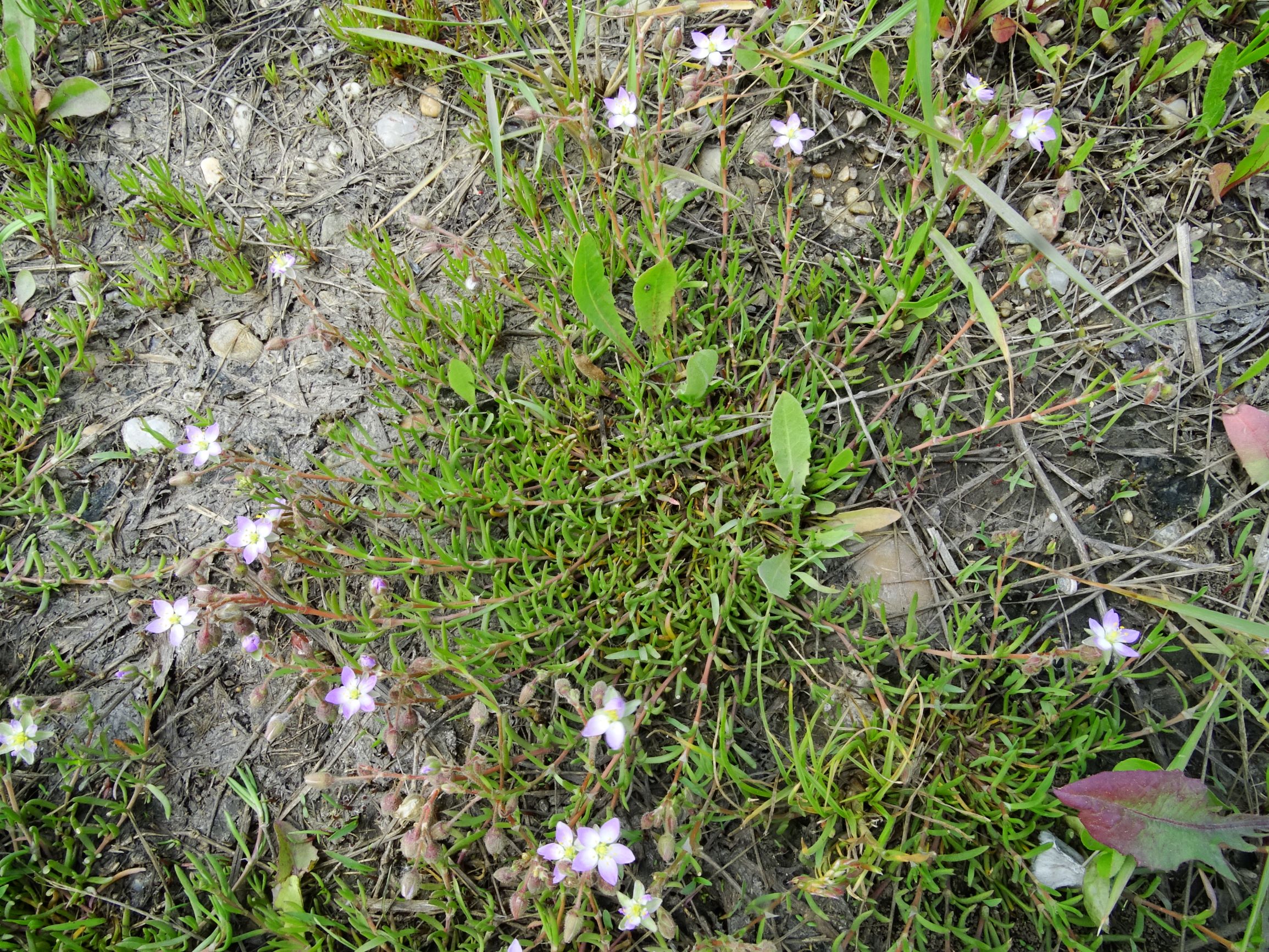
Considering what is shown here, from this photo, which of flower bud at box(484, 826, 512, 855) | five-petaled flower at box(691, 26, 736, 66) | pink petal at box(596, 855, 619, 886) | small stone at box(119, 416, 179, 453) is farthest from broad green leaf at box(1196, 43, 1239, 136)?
small stone at box(119, 416, 179, 453)

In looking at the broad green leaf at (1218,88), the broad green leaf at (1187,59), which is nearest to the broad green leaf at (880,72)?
the broad green leaf at (1187,59)

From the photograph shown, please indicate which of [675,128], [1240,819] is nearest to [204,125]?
[675,128]

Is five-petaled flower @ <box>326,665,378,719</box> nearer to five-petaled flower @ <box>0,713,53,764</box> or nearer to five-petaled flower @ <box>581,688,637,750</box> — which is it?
five-petaled flower @ <box>581,688,637,750</box>

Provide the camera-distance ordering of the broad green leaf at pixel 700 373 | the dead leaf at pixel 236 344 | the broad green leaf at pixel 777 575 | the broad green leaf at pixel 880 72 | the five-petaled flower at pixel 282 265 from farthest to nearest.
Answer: the dead leaf at pixel 236 344 → the five-petaled flower at pixel 282 265 → the broad green leaf at pixel 880 72 → the broad green leaf at pixel 700 373 → the broad green leaf at pixel 777 575

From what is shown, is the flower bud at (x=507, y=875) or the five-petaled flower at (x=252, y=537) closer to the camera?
the flower bud at (x=507, y=875)

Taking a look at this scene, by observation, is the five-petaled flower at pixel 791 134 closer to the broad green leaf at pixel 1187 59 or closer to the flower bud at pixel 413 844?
the broad green leaf at pixel 1187 59

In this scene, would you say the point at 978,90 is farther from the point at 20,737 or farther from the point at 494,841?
the point at 20,737

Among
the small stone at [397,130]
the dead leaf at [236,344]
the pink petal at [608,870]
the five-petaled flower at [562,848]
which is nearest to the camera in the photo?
the pink petal at [608,870]
